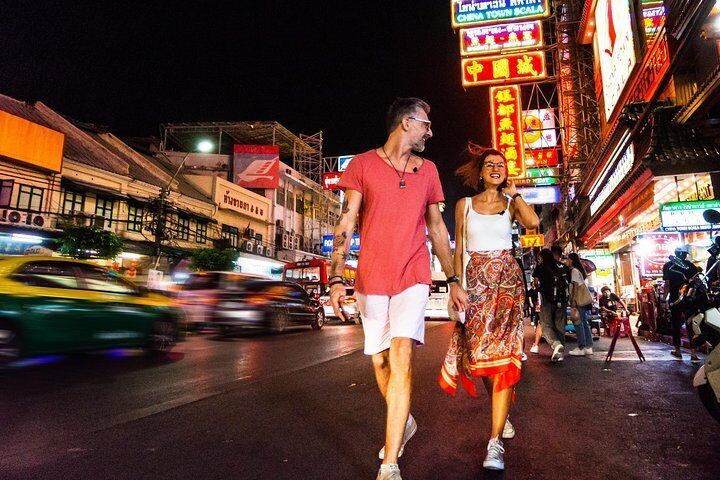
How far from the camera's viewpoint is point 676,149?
9117mm

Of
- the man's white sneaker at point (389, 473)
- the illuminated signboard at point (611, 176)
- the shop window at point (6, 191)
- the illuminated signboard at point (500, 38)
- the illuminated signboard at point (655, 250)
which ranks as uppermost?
the illuminated signboard at point (500, 38)

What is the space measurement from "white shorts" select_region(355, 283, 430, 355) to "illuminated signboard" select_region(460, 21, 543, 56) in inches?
817

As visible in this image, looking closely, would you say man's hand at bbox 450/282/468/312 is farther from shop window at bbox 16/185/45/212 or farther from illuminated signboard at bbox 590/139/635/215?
shop window at bbox 16/185/45/212

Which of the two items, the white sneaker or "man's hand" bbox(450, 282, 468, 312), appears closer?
the white sneaker

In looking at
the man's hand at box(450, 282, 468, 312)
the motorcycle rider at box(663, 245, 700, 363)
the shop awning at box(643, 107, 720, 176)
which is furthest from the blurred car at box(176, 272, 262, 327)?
the shop awning at box(643, 107, 720, 176)

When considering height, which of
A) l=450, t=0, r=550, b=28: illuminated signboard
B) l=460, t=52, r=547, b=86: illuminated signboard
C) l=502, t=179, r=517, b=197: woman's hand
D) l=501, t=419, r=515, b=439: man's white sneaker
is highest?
l=450, t=0, r=550, b=28: illuminated signboard

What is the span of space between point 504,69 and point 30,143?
71.5 feet

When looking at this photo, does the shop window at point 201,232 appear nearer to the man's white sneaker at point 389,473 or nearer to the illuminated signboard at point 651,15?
the illuminated signboard at point 651,15

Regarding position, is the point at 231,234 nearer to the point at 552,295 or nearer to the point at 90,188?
the point at 90,188

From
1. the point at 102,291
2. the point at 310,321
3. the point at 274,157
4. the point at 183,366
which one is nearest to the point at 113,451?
the point at 183,366

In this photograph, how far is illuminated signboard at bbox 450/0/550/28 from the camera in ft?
67.9

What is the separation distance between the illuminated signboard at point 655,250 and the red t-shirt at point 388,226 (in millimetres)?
13951

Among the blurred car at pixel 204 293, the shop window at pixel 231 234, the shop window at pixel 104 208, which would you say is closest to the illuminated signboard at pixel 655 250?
the blurred car at pixel 204 293

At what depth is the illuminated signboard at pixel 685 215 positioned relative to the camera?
29.1 feet
